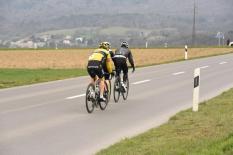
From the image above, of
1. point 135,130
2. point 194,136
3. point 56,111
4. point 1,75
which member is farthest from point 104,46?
point 1,75

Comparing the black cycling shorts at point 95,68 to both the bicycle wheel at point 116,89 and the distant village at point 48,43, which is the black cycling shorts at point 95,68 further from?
the distant village at point 48,43

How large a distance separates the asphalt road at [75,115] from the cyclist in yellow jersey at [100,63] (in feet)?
2.65

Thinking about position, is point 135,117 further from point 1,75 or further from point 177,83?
point 1,75

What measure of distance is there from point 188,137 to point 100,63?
4636 millimetres

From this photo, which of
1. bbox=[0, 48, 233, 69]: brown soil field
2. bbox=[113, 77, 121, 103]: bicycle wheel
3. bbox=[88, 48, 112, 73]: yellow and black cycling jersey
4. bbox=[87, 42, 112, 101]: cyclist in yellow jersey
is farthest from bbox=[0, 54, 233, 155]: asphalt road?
bbox=[0, 48, 233, 69]: brown soil field

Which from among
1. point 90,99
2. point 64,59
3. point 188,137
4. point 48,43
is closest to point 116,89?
point 90,99

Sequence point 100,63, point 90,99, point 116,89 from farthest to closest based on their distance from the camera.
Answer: point 116,89 < point 100,63 < point 90,99

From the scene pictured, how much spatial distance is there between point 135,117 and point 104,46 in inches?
82.4

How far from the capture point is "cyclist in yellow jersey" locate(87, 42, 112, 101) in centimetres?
1473

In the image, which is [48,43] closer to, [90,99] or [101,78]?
[101,78]

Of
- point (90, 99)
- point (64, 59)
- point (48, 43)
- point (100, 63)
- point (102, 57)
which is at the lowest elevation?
point (48, 43)

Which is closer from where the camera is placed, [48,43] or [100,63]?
[100,63]

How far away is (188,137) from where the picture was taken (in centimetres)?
1055

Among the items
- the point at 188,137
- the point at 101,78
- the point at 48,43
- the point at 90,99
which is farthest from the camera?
the point at 48,43
